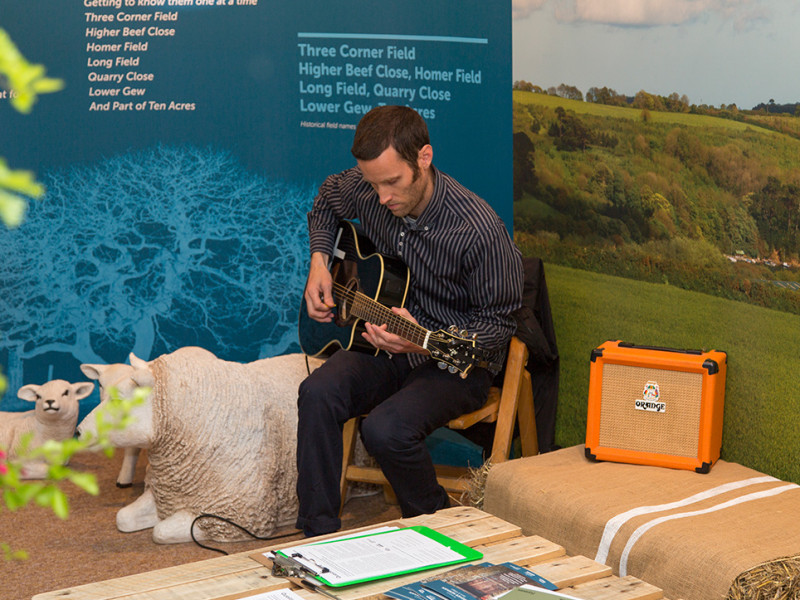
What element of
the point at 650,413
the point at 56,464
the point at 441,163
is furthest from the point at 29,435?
the point at 441,163

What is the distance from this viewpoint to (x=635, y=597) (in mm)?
1817

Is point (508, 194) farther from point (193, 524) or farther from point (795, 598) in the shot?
point (795, 598)

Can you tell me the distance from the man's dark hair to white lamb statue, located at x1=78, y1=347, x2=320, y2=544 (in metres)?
0.92

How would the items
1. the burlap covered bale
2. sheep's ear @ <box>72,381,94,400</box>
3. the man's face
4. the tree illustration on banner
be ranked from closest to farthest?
the burlap covered bale → the man's face → sheep's ear @ <box>72,381,94,400</box> → the tree illustration on banner

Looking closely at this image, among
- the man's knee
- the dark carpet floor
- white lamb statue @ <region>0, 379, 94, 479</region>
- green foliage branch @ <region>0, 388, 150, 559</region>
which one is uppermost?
green foliage branch @ <region>0, 388, 150, 559</region>

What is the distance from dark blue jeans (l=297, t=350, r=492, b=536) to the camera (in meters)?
2.71

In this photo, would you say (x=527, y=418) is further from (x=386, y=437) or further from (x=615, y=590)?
(x=615, y=590)

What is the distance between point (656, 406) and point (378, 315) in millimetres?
916

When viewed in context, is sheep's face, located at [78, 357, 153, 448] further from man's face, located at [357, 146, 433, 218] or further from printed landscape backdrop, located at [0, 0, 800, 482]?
man's face, located at [357, 146, 433, 218]

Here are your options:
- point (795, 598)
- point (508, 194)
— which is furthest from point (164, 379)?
point (795, 598)

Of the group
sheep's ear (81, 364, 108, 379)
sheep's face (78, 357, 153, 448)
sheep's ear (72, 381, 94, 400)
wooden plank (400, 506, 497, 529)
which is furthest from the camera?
sheep's ear (72, 381, 94, 400)

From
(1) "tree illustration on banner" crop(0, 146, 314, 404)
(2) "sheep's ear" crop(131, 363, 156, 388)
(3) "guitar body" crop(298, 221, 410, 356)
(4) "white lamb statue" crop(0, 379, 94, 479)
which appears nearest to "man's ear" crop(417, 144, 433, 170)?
(3) "guitar body" crop(298, 221, 410, 356)

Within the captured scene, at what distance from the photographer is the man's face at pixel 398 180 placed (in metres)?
2.73

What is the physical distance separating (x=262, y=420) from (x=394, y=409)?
1.80 feet
